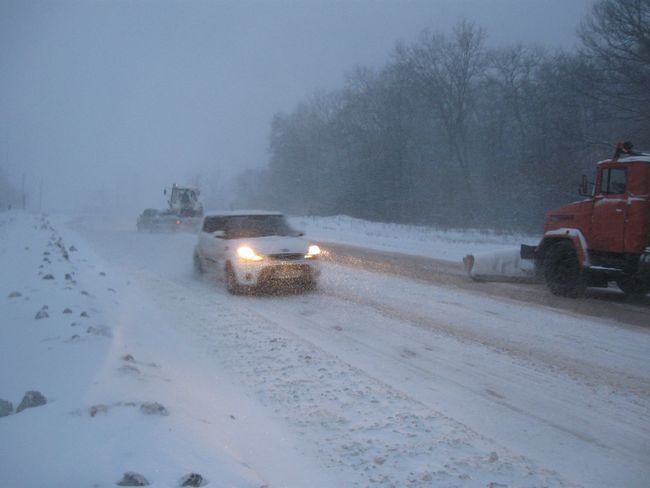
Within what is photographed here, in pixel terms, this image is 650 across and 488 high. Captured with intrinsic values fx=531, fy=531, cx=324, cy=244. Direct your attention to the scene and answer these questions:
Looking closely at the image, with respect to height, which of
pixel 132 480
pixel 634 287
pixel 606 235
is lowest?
pixel 132 480

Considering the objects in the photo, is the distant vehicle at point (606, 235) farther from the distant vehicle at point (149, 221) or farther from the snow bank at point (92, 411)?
the distant vehicle at point (149, 221)

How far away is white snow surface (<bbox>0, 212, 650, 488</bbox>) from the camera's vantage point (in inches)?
136

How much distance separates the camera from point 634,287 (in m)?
10.1

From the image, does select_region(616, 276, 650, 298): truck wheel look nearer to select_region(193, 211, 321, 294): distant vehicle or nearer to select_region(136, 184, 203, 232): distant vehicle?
select_region(193, 211, 321, 294): distant vehicle

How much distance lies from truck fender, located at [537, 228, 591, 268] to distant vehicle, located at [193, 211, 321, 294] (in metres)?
4.71

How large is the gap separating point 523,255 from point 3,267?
11.9 m

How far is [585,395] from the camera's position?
16.4ft

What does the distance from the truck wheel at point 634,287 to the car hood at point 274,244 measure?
19.2 feet

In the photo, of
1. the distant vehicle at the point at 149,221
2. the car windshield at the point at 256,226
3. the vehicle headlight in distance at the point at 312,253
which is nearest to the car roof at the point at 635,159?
the vehicle headlight in distance at the point at 312,253

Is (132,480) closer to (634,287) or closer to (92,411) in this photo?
(92,411)

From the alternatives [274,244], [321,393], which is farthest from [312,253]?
[321,393]

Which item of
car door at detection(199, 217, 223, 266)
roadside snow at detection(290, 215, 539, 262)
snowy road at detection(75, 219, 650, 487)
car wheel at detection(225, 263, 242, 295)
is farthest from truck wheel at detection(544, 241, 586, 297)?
car door at detection(199, 217, 223, 266)

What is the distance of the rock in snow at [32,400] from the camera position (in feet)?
12.7

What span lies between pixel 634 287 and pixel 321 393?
788cm
